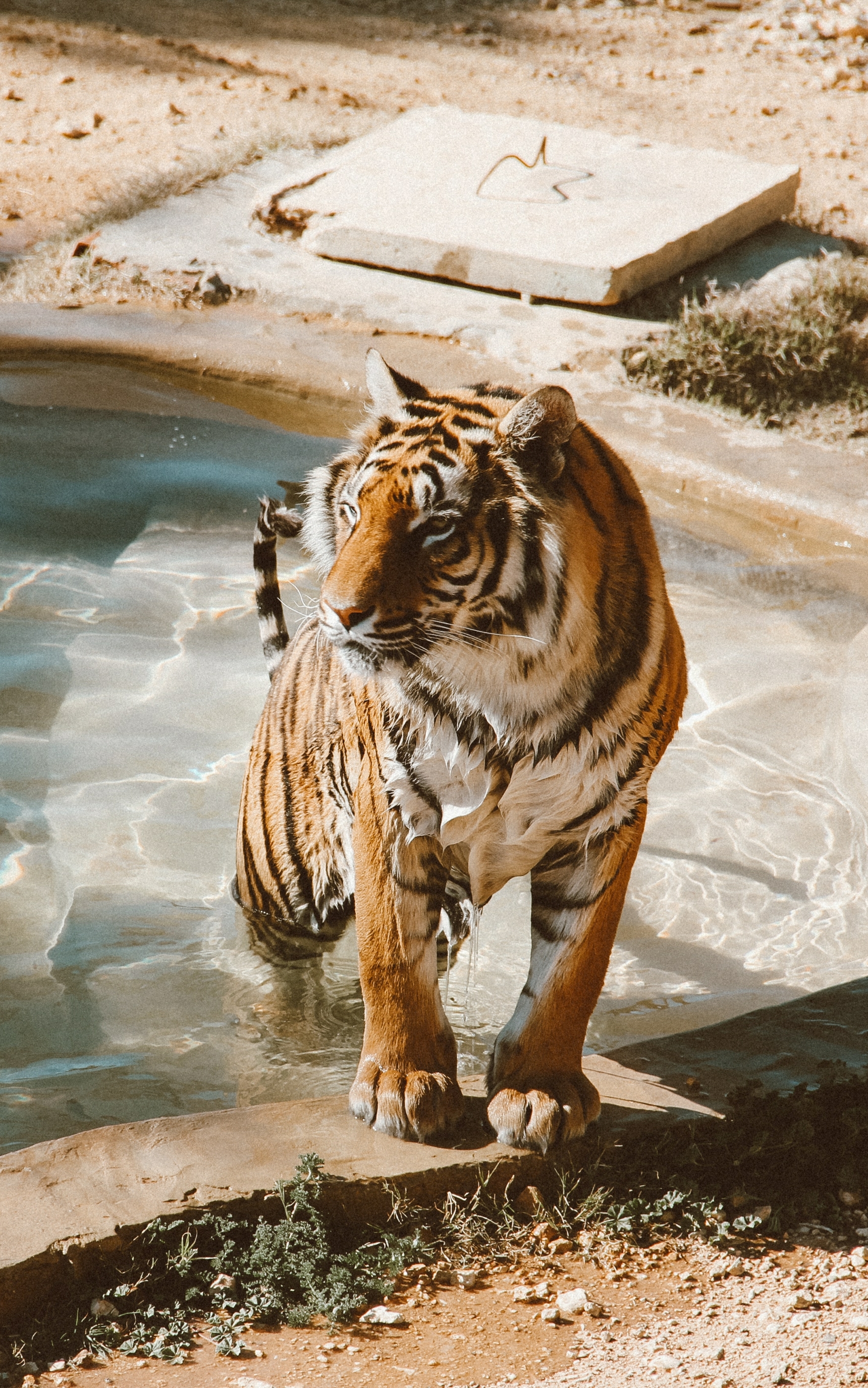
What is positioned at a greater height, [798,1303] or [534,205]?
[534,205]

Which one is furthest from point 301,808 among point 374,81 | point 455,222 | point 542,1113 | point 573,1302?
point 374,81

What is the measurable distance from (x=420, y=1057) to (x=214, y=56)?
25.0ft

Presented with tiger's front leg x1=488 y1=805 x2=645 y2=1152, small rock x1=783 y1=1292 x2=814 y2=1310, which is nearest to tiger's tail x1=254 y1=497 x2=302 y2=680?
tiger's front leg x1=488 y1=805 x2=645 y2=1152

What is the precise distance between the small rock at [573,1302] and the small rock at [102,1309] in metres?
0.61

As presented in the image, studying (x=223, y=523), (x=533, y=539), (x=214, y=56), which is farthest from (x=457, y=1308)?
(x=214, y=56)

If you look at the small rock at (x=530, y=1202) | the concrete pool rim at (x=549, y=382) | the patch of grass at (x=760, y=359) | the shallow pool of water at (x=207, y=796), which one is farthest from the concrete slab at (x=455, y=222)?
the small rock at (x=530, y=1202)

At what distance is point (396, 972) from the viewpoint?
6.89 ft

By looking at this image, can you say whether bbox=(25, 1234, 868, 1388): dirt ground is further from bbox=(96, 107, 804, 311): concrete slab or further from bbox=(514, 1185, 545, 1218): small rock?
bbox=(96, 107, 804, 311): concrete slab

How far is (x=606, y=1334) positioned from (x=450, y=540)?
110 centimetres

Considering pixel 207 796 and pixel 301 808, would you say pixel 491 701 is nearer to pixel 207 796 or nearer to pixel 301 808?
pixel 301 808

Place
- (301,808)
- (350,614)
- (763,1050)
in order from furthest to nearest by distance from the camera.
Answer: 1. (301,808)
2. (763,1050)
3. (350,614)

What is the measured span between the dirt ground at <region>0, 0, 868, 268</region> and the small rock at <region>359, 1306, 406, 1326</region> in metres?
4.81

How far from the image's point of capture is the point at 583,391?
4.64 metres

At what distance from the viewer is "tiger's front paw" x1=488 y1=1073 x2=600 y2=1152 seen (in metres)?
2.08
